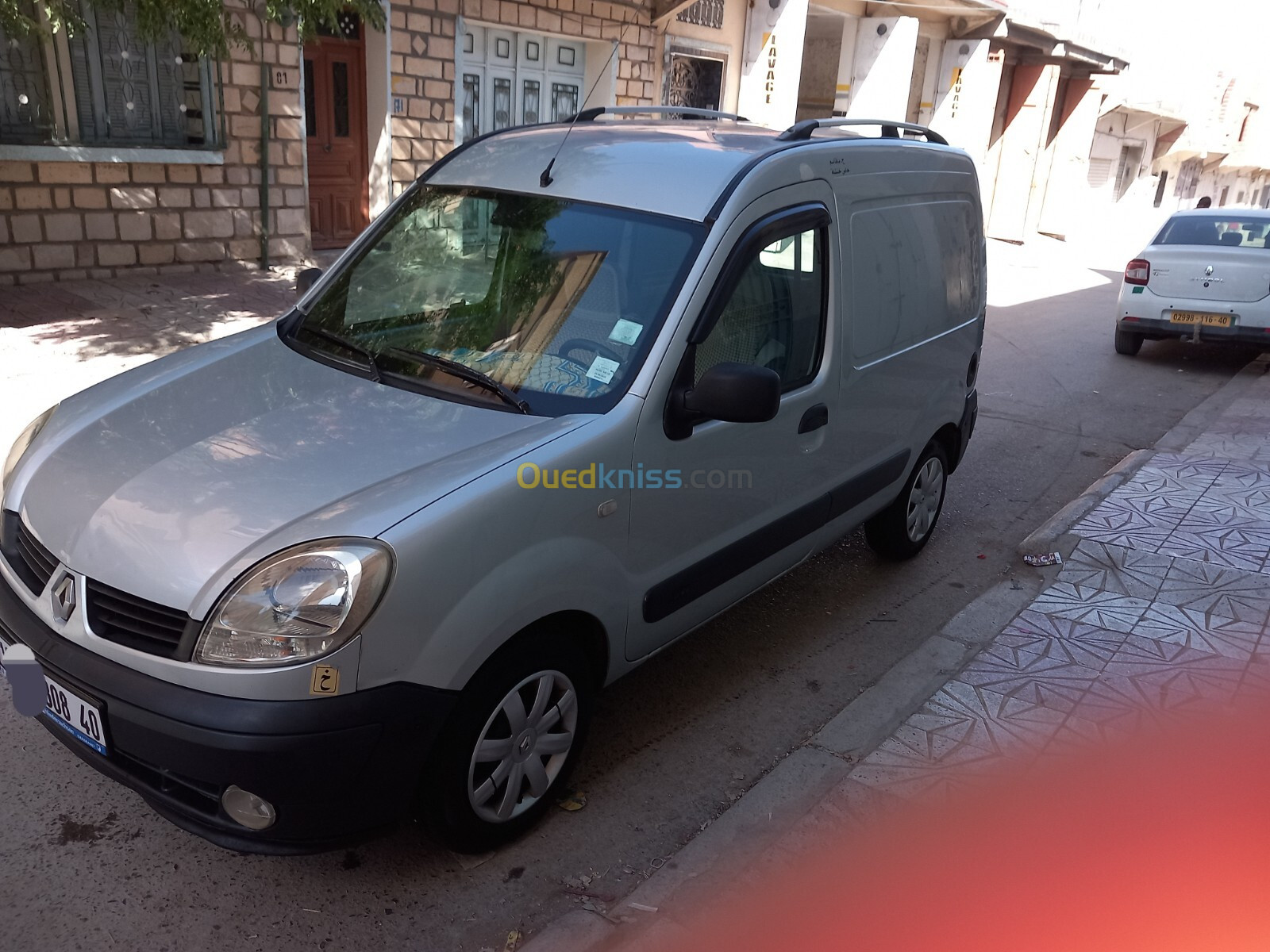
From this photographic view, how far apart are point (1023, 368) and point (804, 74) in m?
14.4

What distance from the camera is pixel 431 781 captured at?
2678 mm

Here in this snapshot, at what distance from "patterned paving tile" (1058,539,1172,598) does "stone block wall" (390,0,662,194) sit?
8.66m

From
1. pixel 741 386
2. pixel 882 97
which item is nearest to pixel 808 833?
pixel 741 386

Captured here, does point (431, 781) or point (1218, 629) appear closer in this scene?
point (431, 781)

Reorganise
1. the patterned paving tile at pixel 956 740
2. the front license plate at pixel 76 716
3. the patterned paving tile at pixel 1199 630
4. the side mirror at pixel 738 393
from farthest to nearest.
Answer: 1. the patterned paving tile at pixel 1199 630
2. the patterned paving tile at pixel 956 740
3. the side mirror at pixel 738 393
4. the front license plate at pixel 76 716

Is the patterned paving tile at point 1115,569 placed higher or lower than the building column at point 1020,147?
lower

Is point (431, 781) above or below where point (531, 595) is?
below

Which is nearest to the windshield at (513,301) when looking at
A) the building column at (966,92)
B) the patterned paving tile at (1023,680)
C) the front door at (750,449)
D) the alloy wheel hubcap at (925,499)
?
the front door at (750,449)

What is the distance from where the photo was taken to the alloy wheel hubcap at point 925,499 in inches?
201

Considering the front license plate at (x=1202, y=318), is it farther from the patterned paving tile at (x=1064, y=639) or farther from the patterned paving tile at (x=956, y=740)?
the patterned paving tile at (x=956, y=740)

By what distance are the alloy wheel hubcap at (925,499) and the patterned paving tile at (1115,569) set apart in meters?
0.71

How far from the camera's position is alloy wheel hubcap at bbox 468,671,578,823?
2.80 m

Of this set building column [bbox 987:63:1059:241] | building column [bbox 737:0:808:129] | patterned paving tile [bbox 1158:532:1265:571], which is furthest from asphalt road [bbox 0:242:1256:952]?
building column [bbox 987:63:1059:241]

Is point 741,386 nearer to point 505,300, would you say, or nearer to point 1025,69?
point 505,300
